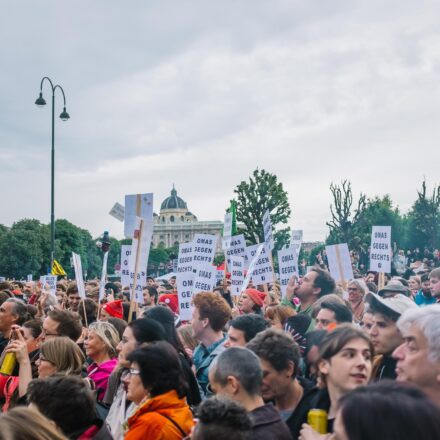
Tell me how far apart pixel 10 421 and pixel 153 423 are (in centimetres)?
167

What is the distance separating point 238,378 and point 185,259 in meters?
7.16

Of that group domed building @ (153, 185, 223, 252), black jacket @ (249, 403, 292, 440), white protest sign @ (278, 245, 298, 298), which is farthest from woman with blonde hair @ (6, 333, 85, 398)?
domed building @ (153, 185, 223, 252)

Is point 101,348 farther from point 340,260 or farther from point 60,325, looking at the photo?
point 340,260

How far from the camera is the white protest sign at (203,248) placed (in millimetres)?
10906

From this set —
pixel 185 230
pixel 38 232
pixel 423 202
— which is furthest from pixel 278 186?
pixel 185 230

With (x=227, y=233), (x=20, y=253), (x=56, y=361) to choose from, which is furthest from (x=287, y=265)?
(x=20, y=253)

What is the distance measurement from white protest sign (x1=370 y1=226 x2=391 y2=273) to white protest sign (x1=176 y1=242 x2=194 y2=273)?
11.4 feet

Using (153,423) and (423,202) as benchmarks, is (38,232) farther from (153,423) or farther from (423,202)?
(153,423)

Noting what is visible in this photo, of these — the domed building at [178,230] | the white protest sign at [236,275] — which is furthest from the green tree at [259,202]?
the domed building at [178,230]

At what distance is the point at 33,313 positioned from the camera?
31.3 ft

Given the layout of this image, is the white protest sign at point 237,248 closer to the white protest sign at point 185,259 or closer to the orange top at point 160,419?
the white protest sign at point 185,259

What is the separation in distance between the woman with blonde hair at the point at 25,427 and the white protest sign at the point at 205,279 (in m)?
7.59

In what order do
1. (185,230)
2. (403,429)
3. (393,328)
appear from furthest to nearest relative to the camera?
(185,230) < (393,328) < (403,429)

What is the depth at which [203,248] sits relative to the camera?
11.0m
